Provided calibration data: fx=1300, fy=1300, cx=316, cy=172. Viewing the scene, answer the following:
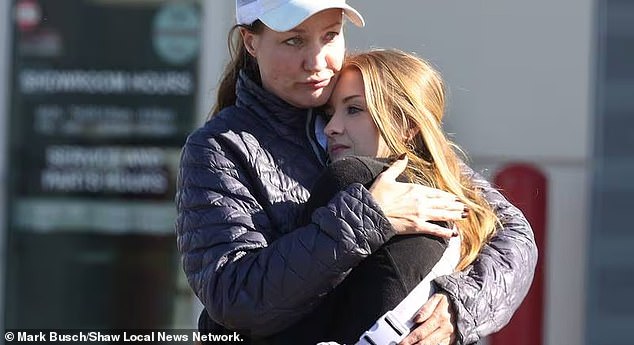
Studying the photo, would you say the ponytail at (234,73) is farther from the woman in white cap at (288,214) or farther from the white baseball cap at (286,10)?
the white baseball cap at (286,10)

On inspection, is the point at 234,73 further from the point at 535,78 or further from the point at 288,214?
the point at 535,78

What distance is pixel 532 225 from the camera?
4094 mm

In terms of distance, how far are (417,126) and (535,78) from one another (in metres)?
2.02

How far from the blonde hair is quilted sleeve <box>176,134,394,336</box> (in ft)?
0.63

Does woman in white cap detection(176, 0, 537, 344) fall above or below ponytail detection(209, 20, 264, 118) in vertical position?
below

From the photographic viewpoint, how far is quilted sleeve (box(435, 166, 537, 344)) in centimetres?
226

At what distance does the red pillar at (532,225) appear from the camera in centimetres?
404

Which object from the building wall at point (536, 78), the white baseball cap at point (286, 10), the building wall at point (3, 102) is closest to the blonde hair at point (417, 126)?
the white baseball cap at point (286, 10)

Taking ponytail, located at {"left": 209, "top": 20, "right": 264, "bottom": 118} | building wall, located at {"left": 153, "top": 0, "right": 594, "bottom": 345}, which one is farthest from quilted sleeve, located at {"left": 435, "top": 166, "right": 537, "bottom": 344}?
building wall, located at {"left": 153, "top": 0, "right": 594, "bottom": 345}

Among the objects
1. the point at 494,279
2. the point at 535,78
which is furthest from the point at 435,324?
the point at 535,78

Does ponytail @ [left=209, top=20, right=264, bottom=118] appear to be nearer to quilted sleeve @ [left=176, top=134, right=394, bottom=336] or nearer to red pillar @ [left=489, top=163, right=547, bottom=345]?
quilted sleeve @ [left=176, top=134, right=394, bottom=336]

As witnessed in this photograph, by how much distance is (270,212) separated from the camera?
2.29 m

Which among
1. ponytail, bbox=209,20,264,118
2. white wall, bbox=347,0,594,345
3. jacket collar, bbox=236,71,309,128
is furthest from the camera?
white wall, bbox=347,0,594,345

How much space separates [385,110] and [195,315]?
8.33ft
